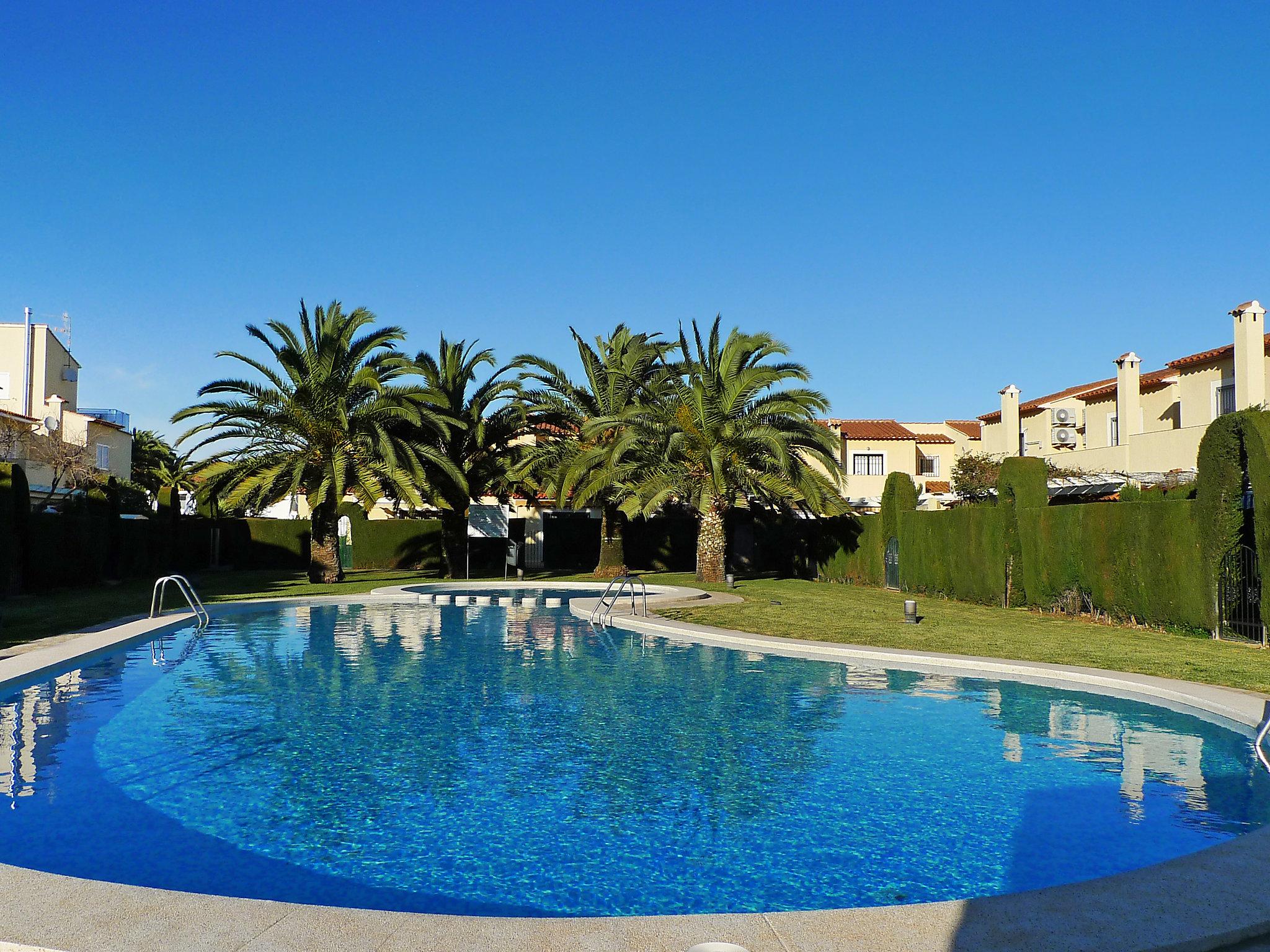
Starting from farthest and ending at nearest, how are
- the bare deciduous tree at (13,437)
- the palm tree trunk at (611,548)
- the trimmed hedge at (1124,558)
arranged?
Answer: 1. the bare deciduous tree at (13,437)
2. the palm tree trunk at (611,548)
3. the trimmed hedge at (1124,558)

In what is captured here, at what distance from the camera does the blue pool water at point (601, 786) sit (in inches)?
220

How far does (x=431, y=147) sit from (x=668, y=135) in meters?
5.40

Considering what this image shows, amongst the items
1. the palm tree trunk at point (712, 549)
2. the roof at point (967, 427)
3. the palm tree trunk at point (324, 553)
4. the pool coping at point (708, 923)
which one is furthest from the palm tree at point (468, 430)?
the roof at point (967, 427)

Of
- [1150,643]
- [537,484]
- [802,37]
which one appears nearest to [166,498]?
[537,484]

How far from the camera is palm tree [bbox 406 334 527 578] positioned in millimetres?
30141

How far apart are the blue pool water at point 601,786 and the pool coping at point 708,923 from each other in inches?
43.5

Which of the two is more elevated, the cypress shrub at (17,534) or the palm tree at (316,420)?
the palm tree at (316,420)

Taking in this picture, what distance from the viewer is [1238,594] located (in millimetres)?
15234

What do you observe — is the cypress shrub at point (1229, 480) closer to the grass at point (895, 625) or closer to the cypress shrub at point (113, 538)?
the grass at point (895, 625)

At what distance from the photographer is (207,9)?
1605 centimetres

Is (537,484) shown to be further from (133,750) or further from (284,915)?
(284,915)

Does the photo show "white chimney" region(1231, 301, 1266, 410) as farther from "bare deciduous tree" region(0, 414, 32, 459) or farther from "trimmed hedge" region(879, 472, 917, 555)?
"bare deciduous tree" region(0, 414, 32, 459)

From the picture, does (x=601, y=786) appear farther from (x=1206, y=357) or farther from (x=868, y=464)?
(x=868, y=464)

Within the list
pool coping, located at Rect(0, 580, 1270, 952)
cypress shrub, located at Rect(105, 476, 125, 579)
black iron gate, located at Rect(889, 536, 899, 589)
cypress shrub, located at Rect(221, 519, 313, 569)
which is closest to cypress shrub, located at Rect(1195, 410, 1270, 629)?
pool coping, located at Rect(0, 580, 1270, 952)
